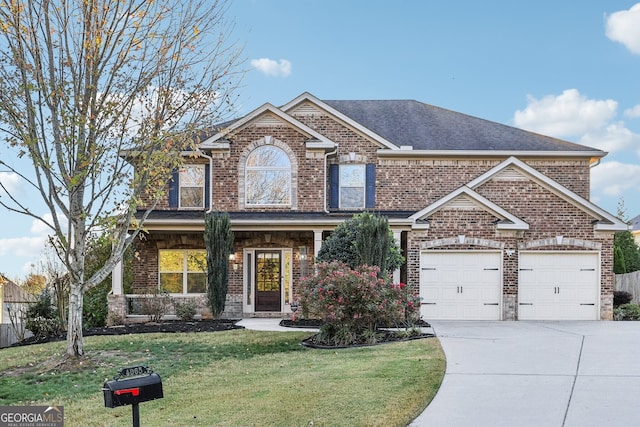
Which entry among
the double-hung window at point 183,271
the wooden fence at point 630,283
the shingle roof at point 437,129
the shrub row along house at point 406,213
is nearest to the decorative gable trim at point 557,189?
the shrub row along house at point 406,213

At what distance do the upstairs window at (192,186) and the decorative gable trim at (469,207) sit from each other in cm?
684

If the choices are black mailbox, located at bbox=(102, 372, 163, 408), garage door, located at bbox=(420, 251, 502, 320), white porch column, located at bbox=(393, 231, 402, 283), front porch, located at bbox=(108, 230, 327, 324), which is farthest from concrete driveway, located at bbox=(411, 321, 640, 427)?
front porch, located at bbox=(108, 230, 327, 324)

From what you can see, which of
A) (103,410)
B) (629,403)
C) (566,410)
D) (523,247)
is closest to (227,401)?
(103,410)

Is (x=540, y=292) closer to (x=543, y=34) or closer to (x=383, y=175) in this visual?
(x=383, y=175)

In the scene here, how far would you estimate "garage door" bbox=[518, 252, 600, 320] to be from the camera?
57.9 ft

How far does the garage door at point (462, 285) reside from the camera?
1753 cm

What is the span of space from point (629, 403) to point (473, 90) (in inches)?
440

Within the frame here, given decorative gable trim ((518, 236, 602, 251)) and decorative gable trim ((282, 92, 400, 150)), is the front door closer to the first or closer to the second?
decorative gable trim ((282, 92, 400, 150))

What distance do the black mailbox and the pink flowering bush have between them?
7.03 meters

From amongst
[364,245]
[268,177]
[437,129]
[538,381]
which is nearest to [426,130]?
[437,129]

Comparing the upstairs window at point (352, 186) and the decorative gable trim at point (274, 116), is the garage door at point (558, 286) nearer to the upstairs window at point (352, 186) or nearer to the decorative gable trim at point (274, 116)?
the upstairs window at point (352, 186)

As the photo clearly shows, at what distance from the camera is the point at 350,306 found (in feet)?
39.6

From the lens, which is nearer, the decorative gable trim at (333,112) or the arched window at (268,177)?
the arched window at (268,177)

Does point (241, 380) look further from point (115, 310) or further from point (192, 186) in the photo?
point (192, 186)
